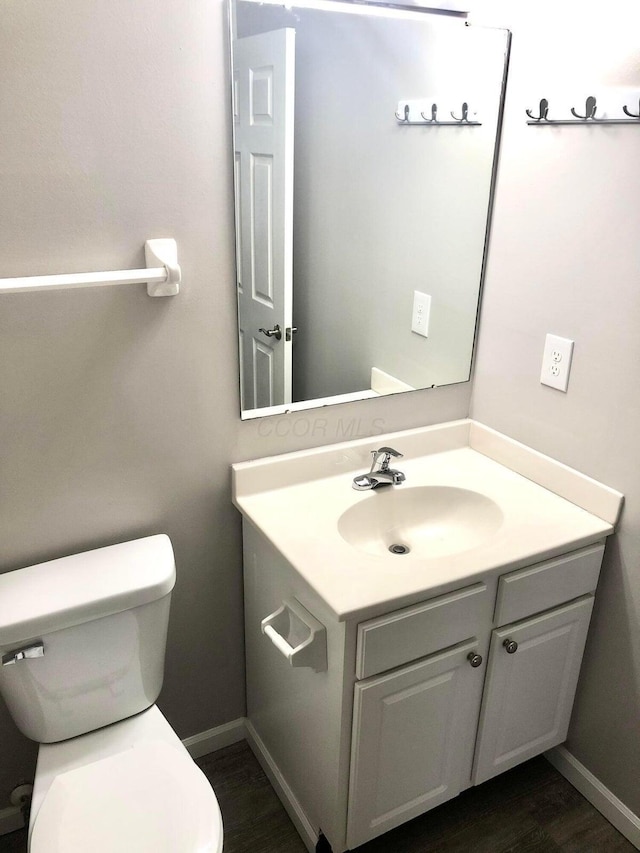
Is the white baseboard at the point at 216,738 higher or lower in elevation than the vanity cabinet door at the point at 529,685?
lower

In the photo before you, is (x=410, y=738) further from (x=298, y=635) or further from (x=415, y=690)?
(x=298, y=635)

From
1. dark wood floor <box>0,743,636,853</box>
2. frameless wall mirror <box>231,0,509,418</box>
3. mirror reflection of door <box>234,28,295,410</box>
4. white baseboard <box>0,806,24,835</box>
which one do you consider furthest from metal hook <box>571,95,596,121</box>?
white baseboard <box>0,806,24,835</box>

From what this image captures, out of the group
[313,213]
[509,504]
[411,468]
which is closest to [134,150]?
[313,213]

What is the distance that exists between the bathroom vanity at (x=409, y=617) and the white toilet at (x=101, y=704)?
0.92 ft

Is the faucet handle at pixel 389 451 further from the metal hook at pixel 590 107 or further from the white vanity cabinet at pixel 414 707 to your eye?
the metal hook at pixel 590 107

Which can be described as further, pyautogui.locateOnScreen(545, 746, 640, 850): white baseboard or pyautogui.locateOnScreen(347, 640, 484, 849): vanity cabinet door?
pyautogui.locateOnScreen(545, 746, 640, 850): white baseboard

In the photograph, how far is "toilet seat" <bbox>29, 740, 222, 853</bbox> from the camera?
123 centimetres

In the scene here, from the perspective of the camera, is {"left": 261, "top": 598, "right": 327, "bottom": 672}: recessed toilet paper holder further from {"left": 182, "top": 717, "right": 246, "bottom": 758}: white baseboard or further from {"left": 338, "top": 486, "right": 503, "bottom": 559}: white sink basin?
{"left": 182, "top": 717, "right": 246, "bottom": 758}: white baseboard

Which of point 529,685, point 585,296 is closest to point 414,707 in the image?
point 529,685

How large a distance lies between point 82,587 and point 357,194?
1086 mm

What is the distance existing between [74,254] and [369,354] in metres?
0.76

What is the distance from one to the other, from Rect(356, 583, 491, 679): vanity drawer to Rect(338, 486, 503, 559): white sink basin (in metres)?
0.22

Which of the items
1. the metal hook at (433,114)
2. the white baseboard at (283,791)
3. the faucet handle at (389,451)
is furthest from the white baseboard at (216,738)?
the metal hook at (433,114)

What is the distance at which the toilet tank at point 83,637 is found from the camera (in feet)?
4.45
